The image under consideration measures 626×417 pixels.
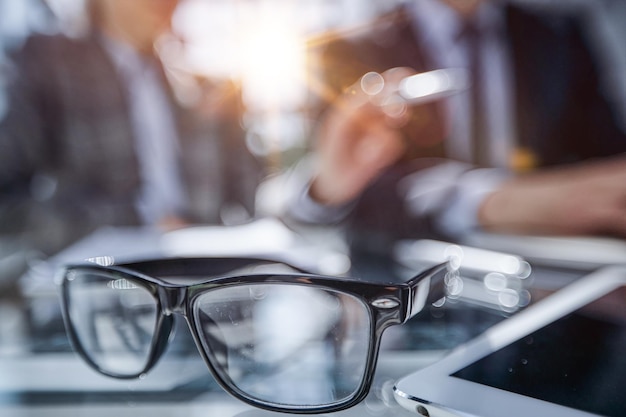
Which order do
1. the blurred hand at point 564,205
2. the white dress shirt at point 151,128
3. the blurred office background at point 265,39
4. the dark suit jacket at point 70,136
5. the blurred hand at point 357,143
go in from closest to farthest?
1. the blurred hand at point 564,205
2. the blurred hand at point 357,143
3. the blurred office background at point 265,39
4. the dark suit jacket at point 70,136
5. the white dress shirt at point 151,128

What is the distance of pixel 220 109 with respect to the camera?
1150 millimetres

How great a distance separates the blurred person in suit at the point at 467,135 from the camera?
1.17 feet

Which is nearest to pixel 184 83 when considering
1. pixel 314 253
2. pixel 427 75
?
pixel 427 75

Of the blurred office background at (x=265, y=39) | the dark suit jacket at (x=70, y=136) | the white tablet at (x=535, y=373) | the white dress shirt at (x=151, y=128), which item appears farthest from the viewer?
the white dress shirt at (x=151, y=128)

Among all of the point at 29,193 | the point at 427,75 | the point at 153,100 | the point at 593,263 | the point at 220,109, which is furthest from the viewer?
the point at 220,109

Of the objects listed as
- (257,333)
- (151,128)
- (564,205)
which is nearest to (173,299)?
(257,333)

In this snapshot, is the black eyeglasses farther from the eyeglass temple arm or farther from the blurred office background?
the blurred office background

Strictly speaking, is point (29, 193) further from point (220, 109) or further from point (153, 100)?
point (220, 109)

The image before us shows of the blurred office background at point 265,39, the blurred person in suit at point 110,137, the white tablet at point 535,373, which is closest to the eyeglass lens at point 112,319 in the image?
the white tablet at point 535,373

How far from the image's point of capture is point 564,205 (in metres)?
0.32

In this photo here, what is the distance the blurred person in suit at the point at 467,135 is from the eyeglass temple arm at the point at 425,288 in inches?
7.1

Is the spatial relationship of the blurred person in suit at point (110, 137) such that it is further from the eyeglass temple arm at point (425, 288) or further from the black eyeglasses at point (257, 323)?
the eyeglass temple arm at point (425, 288)

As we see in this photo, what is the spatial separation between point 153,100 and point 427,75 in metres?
0.72

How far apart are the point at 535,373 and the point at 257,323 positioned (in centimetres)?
12
